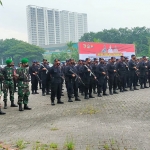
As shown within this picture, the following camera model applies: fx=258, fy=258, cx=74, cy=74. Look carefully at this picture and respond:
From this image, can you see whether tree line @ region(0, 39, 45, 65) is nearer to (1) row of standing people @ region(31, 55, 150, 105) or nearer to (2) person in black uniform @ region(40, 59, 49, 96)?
(2) person in black uniform @ region(40, 59, 49, 96)

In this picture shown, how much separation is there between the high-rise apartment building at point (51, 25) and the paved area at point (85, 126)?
91739 mm

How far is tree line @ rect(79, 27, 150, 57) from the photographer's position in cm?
5275

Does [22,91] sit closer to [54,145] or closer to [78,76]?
[78,76]

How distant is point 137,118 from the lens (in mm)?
6828

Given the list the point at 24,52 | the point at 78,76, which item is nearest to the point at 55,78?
the point at 78,76

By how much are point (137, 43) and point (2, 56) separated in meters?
33.4

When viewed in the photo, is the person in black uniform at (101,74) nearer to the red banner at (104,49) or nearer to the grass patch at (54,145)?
the red banner at (104,49)

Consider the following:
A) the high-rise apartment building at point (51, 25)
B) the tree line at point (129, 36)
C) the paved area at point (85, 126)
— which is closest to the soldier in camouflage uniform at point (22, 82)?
the paved area at point (85, 126)

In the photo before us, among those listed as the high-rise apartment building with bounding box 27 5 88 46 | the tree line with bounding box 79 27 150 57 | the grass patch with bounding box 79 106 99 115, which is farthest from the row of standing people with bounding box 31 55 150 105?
the high-rise apartment building with bounding box 27 5 88 46

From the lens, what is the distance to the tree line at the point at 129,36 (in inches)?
2077

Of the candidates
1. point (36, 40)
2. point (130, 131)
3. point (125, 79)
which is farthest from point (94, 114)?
point (36, 40)

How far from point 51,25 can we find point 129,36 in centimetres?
5689

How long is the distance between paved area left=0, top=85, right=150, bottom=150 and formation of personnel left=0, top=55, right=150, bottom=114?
0.83 m

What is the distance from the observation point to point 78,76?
10445 millimetres
